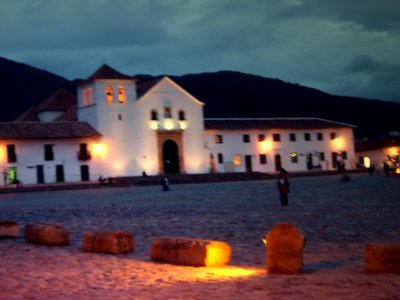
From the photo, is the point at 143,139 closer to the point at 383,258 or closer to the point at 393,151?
the point at 393,151

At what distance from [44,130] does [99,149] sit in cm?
483

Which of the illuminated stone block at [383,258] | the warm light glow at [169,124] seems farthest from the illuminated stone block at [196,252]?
the warm light glow at [169,124]

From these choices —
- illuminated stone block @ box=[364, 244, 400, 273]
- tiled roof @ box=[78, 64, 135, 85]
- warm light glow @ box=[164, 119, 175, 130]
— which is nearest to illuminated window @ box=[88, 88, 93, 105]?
tiled roof @ box=[78, 64, 135, 85]

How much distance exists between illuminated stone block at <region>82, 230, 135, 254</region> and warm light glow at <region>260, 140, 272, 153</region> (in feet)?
187

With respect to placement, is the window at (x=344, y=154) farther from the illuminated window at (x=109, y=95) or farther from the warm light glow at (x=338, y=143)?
the illuminated window at (x=109, y=95)

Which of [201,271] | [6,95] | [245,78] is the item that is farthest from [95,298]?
[245,78]

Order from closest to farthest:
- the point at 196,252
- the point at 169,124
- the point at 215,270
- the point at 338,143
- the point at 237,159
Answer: the point at 215,270 < the point at 196,252 < the point at 169,124 < the point at 237,159 < the point at 338,143

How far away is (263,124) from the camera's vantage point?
6969cm

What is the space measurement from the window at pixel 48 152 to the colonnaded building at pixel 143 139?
0.26 ft

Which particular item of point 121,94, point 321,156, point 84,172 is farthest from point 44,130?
point 321,156

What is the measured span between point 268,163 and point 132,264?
58848mm

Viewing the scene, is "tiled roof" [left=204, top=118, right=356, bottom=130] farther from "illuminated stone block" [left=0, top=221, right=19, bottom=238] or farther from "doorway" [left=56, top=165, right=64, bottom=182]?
"illuminated stone block" [left=0, top=221, right=19, bottom=238]

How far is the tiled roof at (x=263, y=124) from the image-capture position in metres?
67.4

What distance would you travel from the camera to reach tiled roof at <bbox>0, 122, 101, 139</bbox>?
5509 cm
